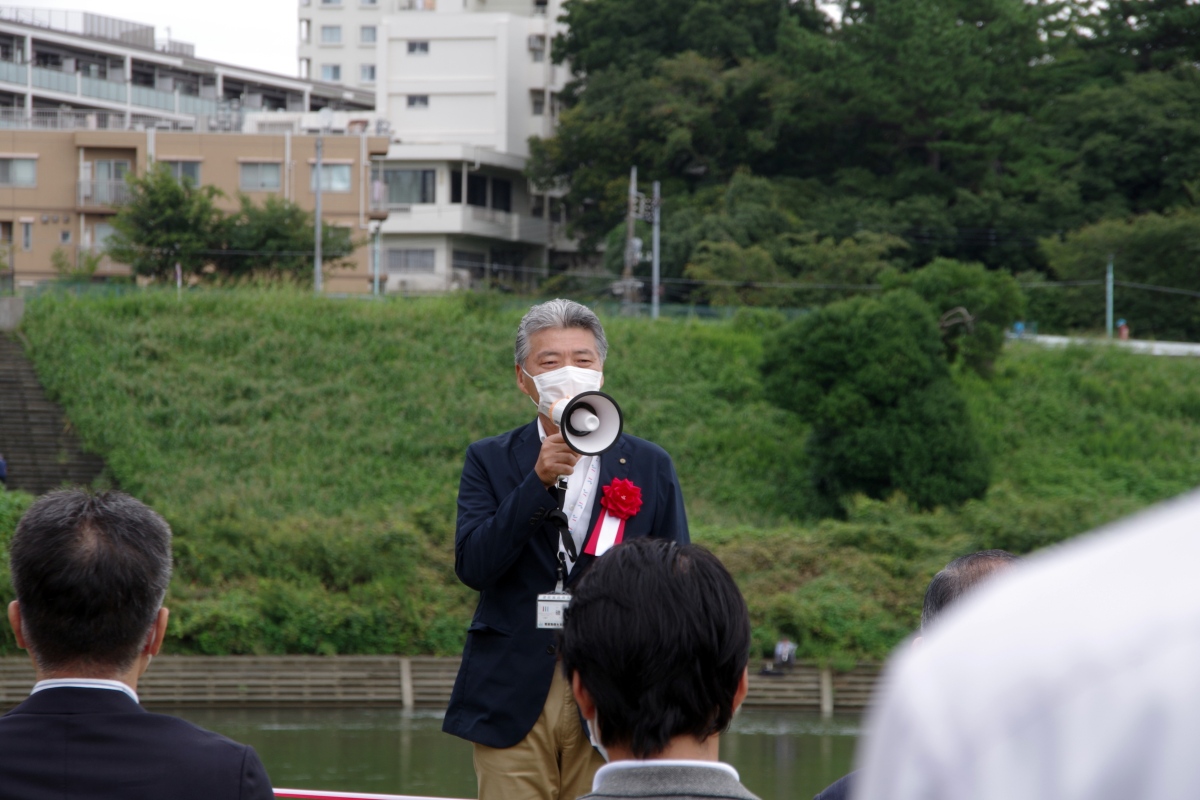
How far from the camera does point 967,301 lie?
2156cm

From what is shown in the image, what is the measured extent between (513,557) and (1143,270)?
3036 centimetres

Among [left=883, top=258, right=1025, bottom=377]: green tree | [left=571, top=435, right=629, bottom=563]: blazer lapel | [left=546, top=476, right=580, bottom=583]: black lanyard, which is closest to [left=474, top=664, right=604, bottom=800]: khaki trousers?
[left=546, top=476, right=580, bottom=583]: black lanyard

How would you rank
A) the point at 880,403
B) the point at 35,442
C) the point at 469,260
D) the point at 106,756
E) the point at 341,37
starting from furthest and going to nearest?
1. the point at 341,37
2. the point at 469,260
3. the point at 35,442
4. the point at 880,403
5. the point at 106,756

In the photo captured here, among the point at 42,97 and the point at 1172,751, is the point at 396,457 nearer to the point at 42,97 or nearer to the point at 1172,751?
the point at 1172,751

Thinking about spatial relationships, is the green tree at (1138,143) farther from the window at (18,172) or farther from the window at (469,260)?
the window at (18,172)

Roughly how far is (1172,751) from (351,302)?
83.7 ft

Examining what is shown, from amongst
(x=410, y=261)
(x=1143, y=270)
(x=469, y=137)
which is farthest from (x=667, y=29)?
(x=1143, y=270)

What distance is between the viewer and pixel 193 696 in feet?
35.8

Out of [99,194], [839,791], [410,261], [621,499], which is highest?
[99,194]

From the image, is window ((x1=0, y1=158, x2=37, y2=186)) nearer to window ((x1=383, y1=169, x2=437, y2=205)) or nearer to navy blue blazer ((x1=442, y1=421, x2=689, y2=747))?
window ((x1=383, y1=169, x2=437, y2=205))

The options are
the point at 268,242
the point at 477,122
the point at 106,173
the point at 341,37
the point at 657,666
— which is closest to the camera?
the point at 657,666

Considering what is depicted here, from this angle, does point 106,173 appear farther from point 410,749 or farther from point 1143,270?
point 410,749

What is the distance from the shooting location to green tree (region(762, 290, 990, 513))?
59.4 ft

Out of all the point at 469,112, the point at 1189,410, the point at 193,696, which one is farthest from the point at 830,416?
the point at 469,112
